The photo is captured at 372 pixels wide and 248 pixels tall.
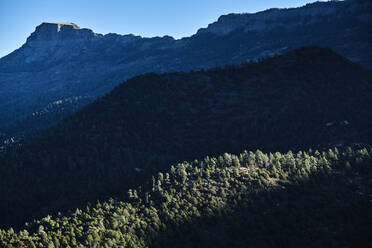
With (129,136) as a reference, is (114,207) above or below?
below

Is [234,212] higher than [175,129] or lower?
lower

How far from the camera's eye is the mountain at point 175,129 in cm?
12038

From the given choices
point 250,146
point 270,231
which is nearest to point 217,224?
point 270,231

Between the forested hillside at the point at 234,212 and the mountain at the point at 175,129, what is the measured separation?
2208 centimetres

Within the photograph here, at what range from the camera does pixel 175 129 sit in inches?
6329

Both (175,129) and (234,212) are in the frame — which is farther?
(175,129)

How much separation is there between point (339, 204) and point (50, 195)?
319ft

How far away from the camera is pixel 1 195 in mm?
115000

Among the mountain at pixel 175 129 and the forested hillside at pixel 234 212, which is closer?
the forested hillside at pixel 234 212

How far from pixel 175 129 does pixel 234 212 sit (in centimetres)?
8398

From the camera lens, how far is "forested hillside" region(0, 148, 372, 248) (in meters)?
72.8

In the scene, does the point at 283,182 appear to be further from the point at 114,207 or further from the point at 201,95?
the point at 201,95

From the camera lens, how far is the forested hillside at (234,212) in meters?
72.8

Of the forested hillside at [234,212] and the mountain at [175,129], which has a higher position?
the mountain at [175,129]
